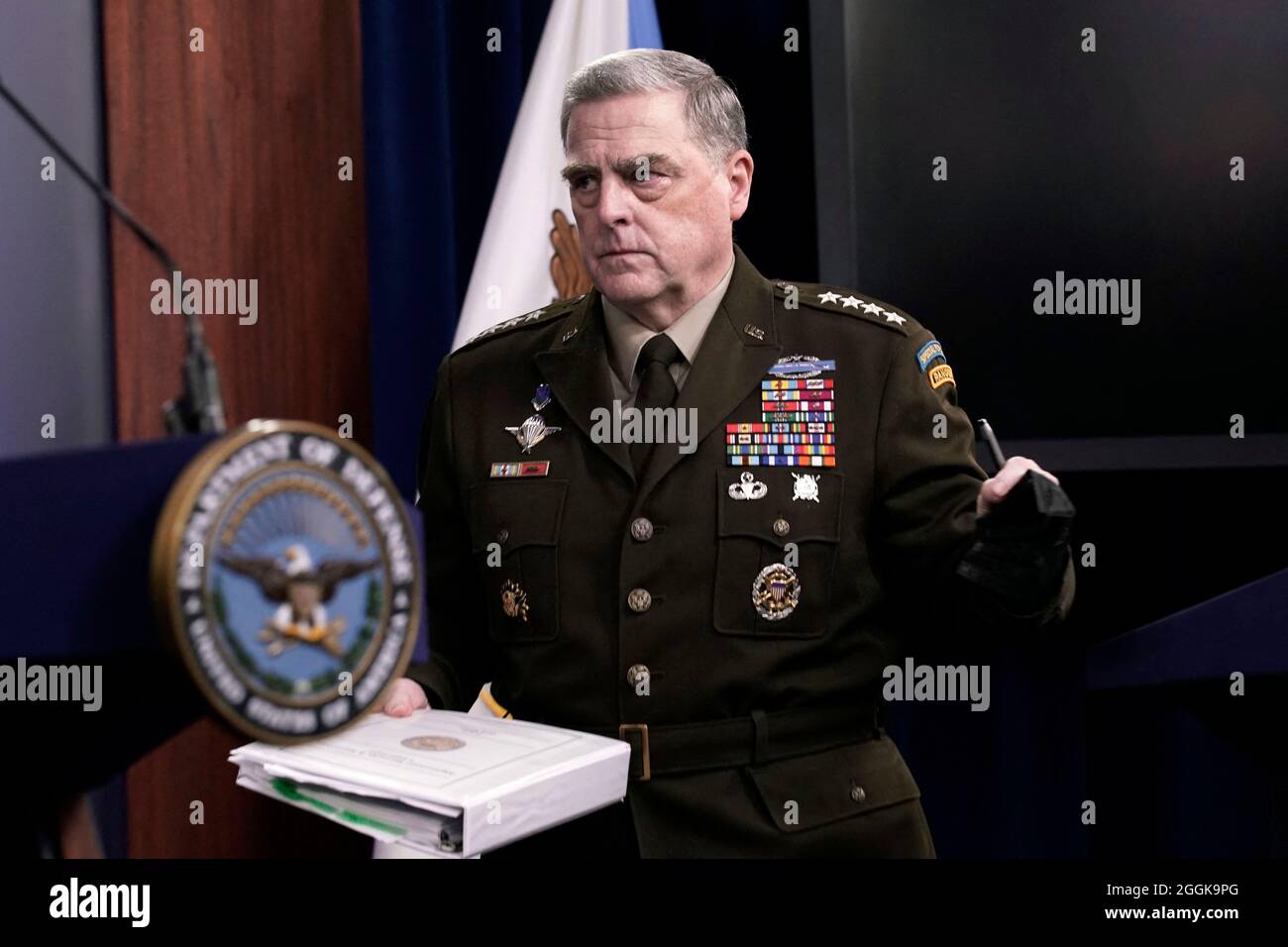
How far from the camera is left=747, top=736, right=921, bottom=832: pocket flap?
5.02 ft

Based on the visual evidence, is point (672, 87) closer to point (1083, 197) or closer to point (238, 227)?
point (1083, 197)

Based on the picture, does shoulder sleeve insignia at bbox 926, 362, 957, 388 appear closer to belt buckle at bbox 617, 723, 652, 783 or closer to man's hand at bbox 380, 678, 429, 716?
belt buckle at bbox 617, 723, 652, 783

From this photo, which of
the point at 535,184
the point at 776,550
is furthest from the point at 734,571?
the point at 535,184

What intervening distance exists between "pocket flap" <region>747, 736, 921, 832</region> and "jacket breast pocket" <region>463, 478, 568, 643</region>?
0.32 meters

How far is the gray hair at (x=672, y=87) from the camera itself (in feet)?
5.33

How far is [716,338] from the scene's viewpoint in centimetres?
168

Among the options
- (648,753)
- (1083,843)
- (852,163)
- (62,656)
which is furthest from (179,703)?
(1083,843)

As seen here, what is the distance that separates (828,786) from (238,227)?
1486 millimetres

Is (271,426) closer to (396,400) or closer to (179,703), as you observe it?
(179,703)

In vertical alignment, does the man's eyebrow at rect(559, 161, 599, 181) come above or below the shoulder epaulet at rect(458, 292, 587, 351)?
above

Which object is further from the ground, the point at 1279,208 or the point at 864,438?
the point at 1279,208

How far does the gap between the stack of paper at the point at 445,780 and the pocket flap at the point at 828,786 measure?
35cm

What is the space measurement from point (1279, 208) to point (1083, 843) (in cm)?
122

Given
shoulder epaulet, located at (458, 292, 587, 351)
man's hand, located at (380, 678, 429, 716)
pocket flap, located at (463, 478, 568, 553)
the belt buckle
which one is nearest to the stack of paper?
man's hand, located at (380, 678, 429, 716)
